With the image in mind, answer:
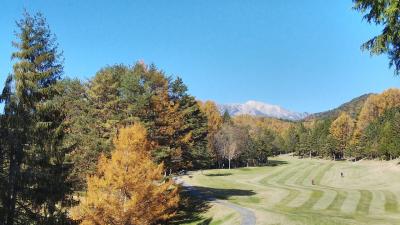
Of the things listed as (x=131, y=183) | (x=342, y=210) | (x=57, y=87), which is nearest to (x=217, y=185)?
(x=342, y=210)

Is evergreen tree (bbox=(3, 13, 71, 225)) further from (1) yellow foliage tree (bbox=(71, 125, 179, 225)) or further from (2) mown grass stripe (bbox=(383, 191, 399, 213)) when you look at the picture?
(2) mown grass stripe (bbox=(383, 191, 399, 213))

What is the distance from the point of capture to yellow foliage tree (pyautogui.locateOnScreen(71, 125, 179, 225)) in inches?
1299

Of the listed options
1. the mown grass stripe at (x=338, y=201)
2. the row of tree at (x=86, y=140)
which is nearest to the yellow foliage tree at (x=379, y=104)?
the mown grass stripe at (x=338, y=201)

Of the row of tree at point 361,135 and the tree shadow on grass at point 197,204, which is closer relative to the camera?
the tree shadow on grass at point 197,204

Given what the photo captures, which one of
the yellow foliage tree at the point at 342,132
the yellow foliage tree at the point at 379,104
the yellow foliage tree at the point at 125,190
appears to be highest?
the yellow foliage tree at the point at 379,104

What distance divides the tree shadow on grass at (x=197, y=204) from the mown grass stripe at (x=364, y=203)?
13.7 m

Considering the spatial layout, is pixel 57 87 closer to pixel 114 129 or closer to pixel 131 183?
pixel 131 183

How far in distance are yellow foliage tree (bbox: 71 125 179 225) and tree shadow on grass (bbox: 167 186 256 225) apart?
7.34m

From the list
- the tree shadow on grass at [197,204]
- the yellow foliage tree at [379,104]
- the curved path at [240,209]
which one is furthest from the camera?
the yellow foliage tree at [379,104]

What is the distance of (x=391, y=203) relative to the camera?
155ft

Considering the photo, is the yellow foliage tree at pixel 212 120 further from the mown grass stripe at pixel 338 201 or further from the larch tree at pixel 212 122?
the mown grass stripe at pixel 338 201

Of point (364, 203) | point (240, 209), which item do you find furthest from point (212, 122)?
point (240, 209)

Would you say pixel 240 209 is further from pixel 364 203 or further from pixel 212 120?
pixel 212 120

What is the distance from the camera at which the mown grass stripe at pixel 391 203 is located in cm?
4359
